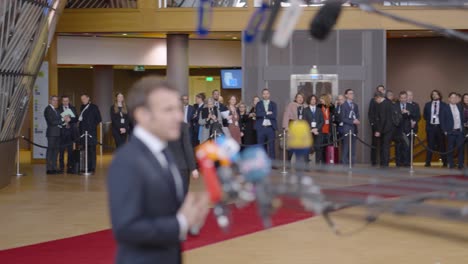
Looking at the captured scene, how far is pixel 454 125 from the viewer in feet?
71.4

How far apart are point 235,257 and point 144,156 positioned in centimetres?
614

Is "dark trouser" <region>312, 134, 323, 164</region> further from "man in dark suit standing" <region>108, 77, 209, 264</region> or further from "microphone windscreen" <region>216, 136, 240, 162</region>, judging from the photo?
"microphone windscreen" <region>216, 136, 240, 162</region>

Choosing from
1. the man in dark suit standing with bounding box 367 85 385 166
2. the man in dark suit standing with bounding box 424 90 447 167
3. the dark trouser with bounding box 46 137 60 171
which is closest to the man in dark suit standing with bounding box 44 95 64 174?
the dark trouser with bounding box 46 137 60 171

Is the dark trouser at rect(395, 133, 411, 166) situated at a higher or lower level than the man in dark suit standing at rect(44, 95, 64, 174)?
lower

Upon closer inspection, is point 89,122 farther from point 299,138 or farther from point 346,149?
point 299,138

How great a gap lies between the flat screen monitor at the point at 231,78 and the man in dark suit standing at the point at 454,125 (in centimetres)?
1055

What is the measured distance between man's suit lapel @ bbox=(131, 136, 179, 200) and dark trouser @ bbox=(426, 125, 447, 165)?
19634mm

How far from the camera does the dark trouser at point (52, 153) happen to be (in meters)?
20.7

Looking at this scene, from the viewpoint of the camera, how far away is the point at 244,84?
2523 cm

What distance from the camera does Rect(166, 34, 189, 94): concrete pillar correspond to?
2620 cm

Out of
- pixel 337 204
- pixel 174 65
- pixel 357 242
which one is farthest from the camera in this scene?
pixel 174 65

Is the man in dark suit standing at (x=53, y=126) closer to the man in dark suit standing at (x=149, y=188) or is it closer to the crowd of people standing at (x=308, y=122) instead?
the crowd of people standing at (x=308, y=122)

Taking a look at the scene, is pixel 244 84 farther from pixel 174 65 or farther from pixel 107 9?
pixel 107 9

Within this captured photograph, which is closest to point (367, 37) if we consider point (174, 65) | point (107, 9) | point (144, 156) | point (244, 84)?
point (244, 84)
